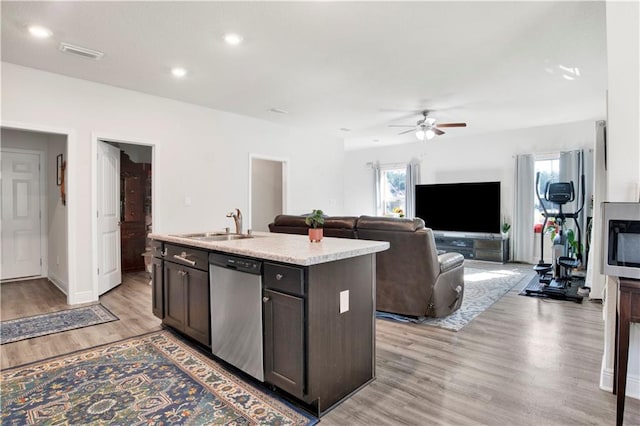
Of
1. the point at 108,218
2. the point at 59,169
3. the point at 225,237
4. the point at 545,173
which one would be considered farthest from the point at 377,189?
the point at 59,169

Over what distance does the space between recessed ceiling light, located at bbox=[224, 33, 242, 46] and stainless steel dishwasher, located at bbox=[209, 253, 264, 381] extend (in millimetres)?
1955

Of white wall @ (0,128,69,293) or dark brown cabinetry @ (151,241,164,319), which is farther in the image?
white wall @ (0,128,69,293)

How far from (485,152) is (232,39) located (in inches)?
237

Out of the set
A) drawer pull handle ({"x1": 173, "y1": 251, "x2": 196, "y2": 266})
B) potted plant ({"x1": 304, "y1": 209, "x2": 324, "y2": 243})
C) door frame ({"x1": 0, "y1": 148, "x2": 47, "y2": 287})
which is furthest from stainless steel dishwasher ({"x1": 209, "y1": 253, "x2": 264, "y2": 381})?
door frame ({"x1": 0, "y1": 148, "x2": 47, "y2": 287})

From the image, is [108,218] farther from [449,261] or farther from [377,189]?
[377,189]

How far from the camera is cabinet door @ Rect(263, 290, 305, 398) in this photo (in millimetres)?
1869

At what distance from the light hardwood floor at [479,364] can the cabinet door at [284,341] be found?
0.93ft

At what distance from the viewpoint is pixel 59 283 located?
16.0 ft

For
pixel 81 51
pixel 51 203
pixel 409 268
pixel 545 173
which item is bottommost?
pixel 409 268

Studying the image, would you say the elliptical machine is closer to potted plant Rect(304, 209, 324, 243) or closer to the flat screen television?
the flat screen television

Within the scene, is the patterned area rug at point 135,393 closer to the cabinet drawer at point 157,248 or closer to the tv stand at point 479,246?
the cabinet drawer at point 157,248

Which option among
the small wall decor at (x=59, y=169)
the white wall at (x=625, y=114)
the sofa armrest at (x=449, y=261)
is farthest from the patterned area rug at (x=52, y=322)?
the white wall at (x=625, y=114)

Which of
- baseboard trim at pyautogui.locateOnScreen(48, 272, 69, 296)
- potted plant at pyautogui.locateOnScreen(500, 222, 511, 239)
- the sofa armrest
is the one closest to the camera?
the sofa armrest

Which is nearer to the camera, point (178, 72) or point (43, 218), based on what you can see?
point (178, 72)
